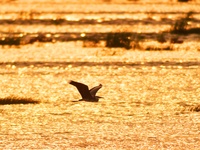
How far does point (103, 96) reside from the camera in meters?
15.0

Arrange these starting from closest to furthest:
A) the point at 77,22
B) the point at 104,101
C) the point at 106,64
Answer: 1. the point at 104,101
2. the point at 106,64
3. the point at 77,22

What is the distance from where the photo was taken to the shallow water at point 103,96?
36.8 feet

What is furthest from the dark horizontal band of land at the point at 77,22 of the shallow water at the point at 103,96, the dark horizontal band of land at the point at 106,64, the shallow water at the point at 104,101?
the dark horizontal band of land at the point at 106,64

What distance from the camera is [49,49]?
78.1 feet

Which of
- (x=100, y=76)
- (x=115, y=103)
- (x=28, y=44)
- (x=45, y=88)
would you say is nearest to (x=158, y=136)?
(x=115, y=103)

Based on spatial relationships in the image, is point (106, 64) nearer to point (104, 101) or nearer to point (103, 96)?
point (103, 96)

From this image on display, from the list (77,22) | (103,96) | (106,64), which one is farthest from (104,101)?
(77,22)

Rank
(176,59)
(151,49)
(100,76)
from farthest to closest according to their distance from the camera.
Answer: (151,49)
(176,59)
(100,76)

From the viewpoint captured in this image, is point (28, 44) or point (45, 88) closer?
point (45, 88)

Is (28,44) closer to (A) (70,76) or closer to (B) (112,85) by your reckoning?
(A) (70,76)

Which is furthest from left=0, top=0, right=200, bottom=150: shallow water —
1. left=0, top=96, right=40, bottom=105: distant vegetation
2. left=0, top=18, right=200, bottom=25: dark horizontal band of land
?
left=0, top=18, right=200, bottom=25: dark horizontal band of land

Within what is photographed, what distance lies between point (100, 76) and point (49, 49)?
6.06 m

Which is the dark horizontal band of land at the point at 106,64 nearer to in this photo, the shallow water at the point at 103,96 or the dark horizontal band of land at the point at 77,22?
the shallow water at the point at 103,96

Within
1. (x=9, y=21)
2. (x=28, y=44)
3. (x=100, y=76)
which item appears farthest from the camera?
(x=9, y=21)
